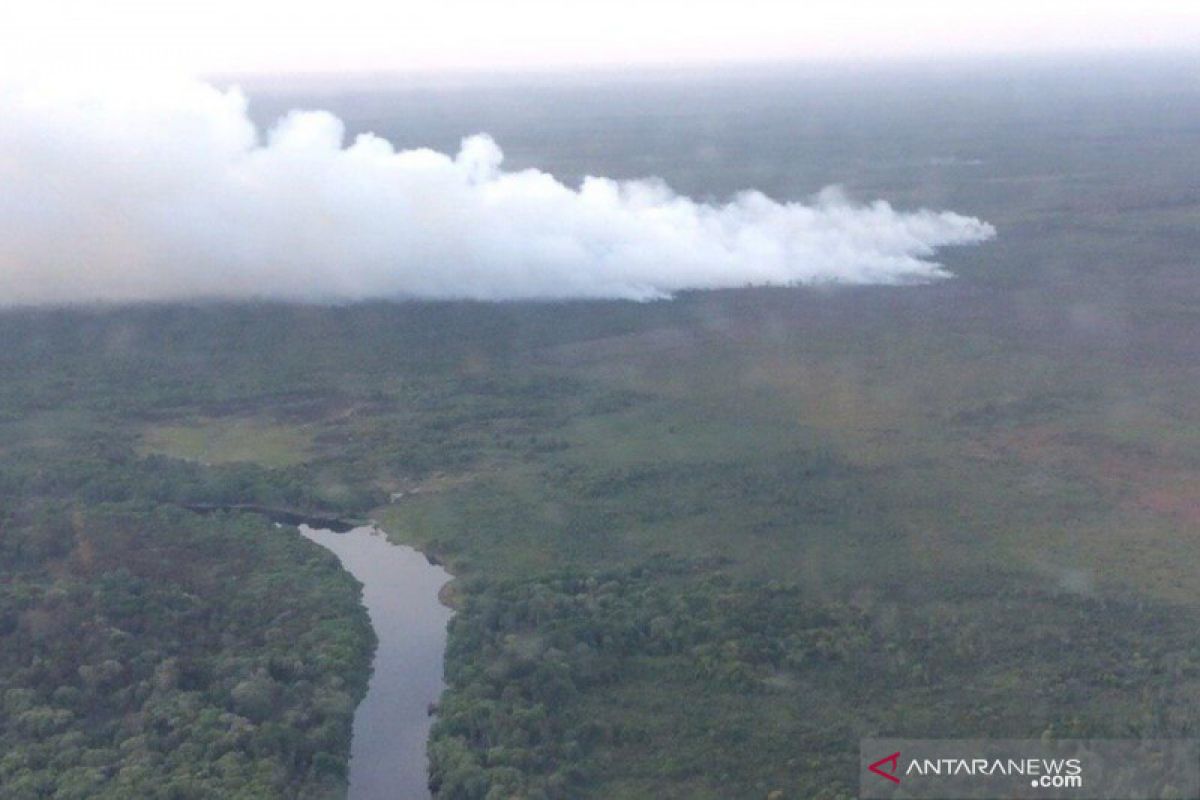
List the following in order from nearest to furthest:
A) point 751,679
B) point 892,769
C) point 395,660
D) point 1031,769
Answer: point 1031,769 → point 892,769 → point 751,679 → point 395,660

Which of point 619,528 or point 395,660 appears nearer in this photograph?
point 395,660

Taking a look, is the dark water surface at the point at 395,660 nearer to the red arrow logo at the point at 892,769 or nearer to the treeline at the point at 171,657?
the treeline at the point at 171,657

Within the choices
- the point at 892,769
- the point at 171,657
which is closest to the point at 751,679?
the point at 892,769

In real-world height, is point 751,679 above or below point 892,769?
below

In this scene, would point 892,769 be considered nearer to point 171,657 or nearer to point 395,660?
point 395,660

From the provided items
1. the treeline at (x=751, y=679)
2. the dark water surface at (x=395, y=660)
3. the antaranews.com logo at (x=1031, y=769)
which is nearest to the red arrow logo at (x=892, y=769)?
the antaranews.com logo at (x=1031, y=769)

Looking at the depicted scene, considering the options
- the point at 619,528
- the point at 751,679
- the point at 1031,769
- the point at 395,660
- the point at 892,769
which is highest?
the point at 619,528
